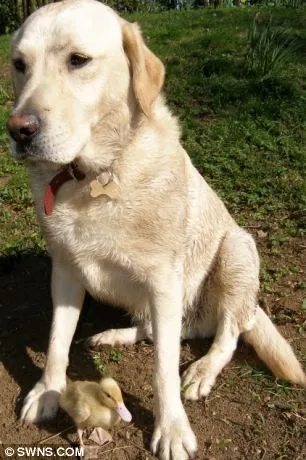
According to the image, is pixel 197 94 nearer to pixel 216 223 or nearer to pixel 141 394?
pixel 216 223

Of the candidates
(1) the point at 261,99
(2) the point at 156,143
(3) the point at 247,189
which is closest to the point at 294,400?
(2) the point at 156,143

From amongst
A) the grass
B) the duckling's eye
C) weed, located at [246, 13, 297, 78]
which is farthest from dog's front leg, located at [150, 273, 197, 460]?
weed, located at [246, 13, 297, 78]

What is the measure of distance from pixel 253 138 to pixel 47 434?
3693 mm

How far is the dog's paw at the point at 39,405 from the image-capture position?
267cm

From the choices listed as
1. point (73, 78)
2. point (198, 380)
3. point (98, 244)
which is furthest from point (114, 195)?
point (198, 380)

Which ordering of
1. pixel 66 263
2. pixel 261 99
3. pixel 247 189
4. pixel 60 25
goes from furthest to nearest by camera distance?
pixel 261 99 → pixel 247 189 → pixel 66 263 → pixel 60 25

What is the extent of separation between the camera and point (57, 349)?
9.28ft

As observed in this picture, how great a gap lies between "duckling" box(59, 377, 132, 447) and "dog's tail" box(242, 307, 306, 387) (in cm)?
86

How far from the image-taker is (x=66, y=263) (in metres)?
2.78

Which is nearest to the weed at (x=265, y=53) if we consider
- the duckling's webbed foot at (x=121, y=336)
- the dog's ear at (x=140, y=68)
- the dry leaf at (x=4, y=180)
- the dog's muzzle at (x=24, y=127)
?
the dry leaf at (x=4, y=180)

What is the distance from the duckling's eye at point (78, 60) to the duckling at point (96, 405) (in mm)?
1357

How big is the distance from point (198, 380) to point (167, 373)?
0.36 m

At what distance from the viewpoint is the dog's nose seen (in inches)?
85.0

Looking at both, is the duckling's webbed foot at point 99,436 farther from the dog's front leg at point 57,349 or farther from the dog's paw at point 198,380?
the dog's paw at point 198,380
